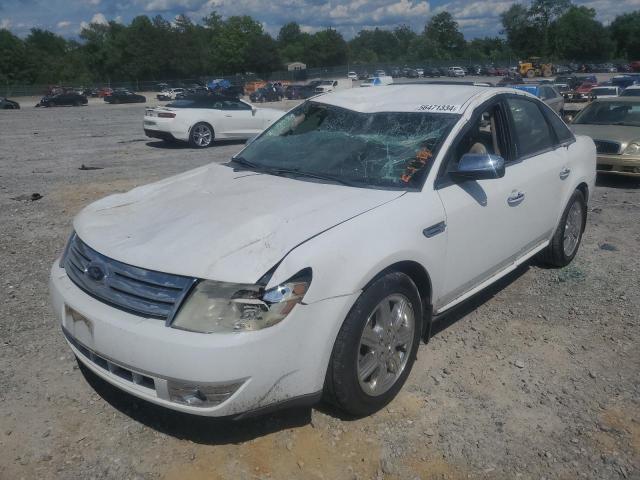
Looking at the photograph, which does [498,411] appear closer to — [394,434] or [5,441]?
[394,434]

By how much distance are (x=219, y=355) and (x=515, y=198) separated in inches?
100

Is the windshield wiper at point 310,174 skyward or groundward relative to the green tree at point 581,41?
groundward

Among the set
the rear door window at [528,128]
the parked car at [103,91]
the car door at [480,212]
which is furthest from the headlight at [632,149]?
the parked car at [103,91]

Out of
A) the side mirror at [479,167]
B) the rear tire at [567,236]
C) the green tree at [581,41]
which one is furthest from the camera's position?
the green tree at [581,41]

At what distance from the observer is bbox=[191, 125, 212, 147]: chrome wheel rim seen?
14844 mm

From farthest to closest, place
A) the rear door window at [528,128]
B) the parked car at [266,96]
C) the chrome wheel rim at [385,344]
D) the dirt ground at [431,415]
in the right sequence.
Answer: the parked car at [266,96], the rear door window at [528,128], the chrome wheel rim at [385,344], the dirt ground at [431,415]

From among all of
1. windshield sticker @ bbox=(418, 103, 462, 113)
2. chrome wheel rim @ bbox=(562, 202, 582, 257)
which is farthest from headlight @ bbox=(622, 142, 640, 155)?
windshield sticker @ bbox=(418, 103, 462, 113)

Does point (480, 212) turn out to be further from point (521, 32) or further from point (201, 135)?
point (521, 32)

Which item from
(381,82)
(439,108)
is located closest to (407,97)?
(439,108)

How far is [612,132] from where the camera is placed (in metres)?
9.69

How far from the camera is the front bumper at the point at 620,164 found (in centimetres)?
906

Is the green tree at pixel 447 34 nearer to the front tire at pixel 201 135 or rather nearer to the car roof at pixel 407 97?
the front tire at pixel 201 135

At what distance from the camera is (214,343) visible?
2488mm

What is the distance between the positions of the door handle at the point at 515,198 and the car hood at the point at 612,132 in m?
6.17
